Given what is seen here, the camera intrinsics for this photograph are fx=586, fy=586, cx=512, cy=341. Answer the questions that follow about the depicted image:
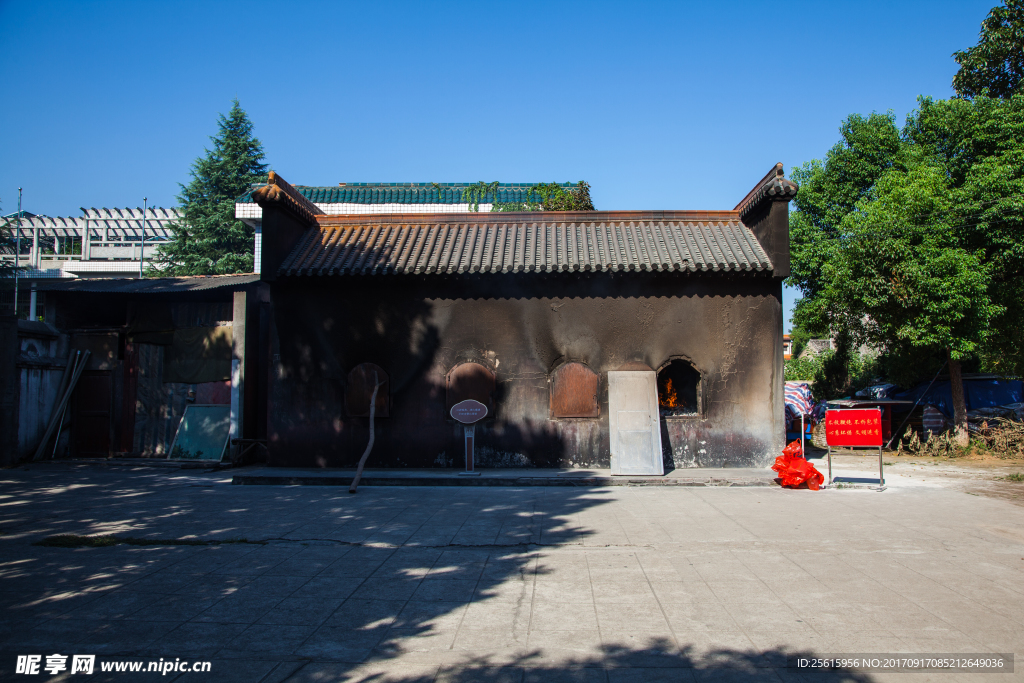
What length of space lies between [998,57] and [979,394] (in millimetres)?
11550

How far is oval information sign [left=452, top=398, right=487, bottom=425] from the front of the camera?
11.4m

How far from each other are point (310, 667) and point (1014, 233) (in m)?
19.0

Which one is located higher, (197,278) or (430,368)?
(197,278)

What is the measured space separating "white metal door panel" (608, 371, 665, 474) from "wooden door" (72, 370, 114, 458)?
40.0 ft

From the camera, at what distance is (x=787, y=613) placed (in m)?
4.91

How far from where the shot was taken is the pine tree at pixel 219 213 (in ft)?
100

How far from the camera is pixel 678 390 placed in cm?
1379

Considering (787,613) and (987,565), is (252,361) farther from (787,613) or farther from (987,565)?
(987,565)

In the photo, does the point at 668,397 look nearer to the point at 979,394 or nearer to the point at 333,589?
the point at 333,589

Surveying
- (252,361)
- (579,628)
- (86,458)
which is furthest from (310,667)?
(86,458)

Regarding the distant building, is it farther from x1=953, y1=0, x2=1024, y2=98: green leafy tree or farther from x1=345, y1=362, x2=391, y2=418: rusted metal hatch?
x1=953, y1=0, x2=1024, y2=98: green leafy tree

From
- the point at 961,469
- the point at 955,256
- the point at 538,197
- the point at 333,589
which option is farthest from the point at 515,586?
the point at 538,197

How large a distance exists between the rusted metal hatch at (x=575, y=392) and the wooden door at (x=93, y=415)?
11057 mm

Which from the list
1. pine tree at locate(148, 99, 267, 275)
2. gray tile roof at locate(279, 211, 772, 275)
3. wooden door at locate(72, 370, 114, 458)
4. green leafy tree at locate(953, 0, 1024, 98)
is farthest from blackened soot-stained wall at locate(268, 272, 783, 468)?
pine tree at locate(148, 99, 267, 275)
